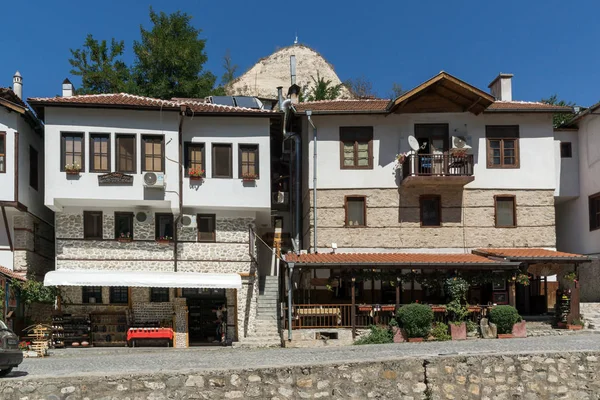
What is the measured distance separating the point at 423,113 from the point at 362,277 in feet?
25.7

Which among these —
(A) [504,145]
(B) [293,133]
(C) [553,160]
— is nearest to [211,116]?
(B) [293,133]

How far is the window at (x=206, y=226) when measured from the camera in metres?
29.4

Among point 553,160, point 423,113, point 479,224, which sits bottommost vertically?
point 479,224

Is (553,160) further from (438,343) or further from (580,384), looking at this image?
(580,384)

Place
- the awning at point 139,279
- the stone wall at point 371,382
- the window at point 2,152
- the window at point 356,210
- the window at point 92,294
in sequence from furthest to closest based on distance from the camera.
A: the window at point 356,210 < the window at point 92,294 < the window at point 2,152 < the awning at point 139,279 < the stone wall at point 371,382

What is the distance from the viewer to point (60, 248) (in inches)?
1120

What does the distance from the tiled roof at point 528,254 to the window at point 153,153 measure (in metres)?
12.9

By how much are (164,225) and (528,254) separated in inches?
553

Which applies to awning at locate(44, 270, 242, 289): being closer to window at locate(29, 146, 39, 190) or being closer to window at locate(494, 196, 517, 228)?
window at locate(29, 146, 39, 190)

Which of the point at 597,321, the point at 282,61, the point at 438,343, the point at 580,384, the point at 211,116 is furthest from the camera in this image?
the point at 282,61

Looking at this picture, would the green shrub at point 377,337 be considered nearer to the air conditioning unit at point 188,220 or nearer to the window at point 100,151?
the air conditioning unit at point 188,220

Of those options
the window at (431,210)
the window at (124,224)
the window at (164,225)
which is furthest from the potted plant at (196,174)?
the window at (431,210)

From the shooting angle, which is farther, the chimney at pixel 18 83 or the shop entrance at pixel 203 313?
the chimney at pixel 18 83

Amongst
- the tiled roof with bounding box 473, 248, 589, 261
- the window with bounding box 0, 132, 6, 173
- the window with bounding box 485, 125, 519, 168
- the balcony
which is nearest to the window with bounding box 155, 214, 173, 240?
the window with bounding box 0, 132, 6, 173
